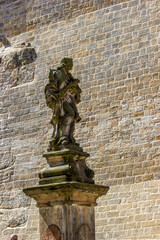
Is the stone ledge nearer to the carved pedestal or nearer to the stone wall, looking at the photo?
the carved pedestal

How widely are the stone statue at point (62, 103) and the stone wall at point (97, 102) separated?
→ 4129mm

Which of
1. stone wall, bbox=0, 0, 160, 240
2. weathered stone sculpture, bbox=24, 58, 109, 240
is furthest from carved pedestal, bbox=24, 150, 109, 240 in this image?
stone wall, bbox=0, 0, 160, 240

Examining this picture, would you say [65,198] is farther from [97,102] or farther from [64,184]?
[97,102]

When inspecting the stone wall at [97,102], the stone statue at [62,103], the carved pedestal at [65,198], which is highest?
the stone wall at [97,102]

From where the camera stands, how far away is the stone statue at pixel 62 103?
676 cm

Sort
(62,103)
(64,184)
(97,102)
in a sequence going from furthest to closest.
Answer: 1. (97,102)
2. (62,103)
3. (64,184)

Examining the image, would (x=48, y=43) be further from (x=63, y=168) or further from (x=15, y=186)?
(x=63, y=168)

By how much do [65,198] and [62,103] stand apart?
1.26 meters

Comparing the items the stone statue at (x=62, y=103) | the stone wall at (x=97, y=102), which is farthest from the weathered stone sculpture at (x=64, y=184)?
the stone wall at (x=97, y=102)

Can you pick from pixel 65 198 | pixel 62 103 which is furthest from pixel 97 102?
pixel 65 198

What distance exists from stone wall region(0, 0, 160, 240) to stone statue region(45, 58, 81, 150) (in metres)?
4.13

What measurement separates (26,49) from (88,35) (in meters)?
1.86

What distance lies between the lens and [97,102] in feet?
39.2

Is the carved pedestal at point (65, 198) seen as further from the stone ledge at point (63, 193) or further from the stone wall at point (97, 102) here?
the stone wall at point (97, 102)
